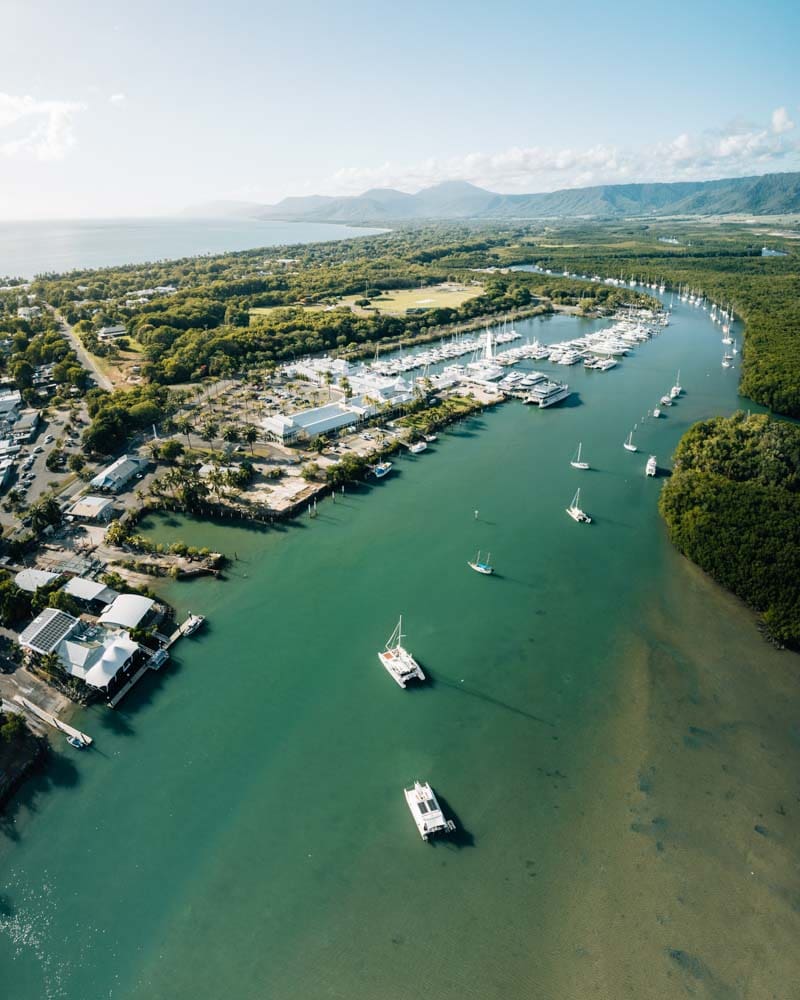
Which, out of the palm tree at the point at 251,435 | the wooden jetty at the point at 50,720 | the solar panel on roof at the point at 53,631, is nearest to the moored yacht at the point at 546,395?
the palm tree at the point at 251,435

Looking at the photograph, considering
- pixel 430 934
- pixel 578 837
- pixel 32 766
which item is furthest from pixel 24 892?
pixel 578 837

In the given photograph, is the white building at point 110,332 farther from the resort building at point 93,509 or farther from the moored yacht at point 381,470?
the moored yacht at point 381,470

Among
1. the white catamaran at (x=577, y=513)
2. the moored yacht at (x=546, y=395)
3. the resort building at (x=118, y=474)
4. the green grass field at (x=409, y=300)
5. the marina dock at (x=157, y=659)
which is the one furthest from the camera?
the green grass field at (x=409, y=300)

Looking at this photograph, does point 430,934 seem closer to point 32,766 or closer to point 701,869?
point 701,869

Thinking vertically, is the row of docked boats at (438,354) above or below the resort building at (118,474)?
above

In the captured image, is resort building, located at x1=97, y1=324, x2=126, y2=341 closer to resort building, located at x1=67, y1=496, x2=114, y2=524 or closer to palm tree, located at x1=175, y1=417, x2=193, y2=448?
palm tree, located at x1=175, y1=417, x2=193, y2=448

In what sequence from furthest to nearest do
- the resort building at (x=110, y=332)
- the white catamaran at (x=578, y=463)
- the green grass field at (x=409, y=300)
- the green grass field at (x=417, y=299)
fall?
the green grass field at (x=417, y=299)
the green grass field at (x=409, y=300)
the resort building at (x=110, y=332)
the white catamaran at (x=578, y=463)

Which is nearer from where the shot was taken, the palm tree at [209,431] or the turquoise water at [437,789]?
the turquoise water at [437,789]
